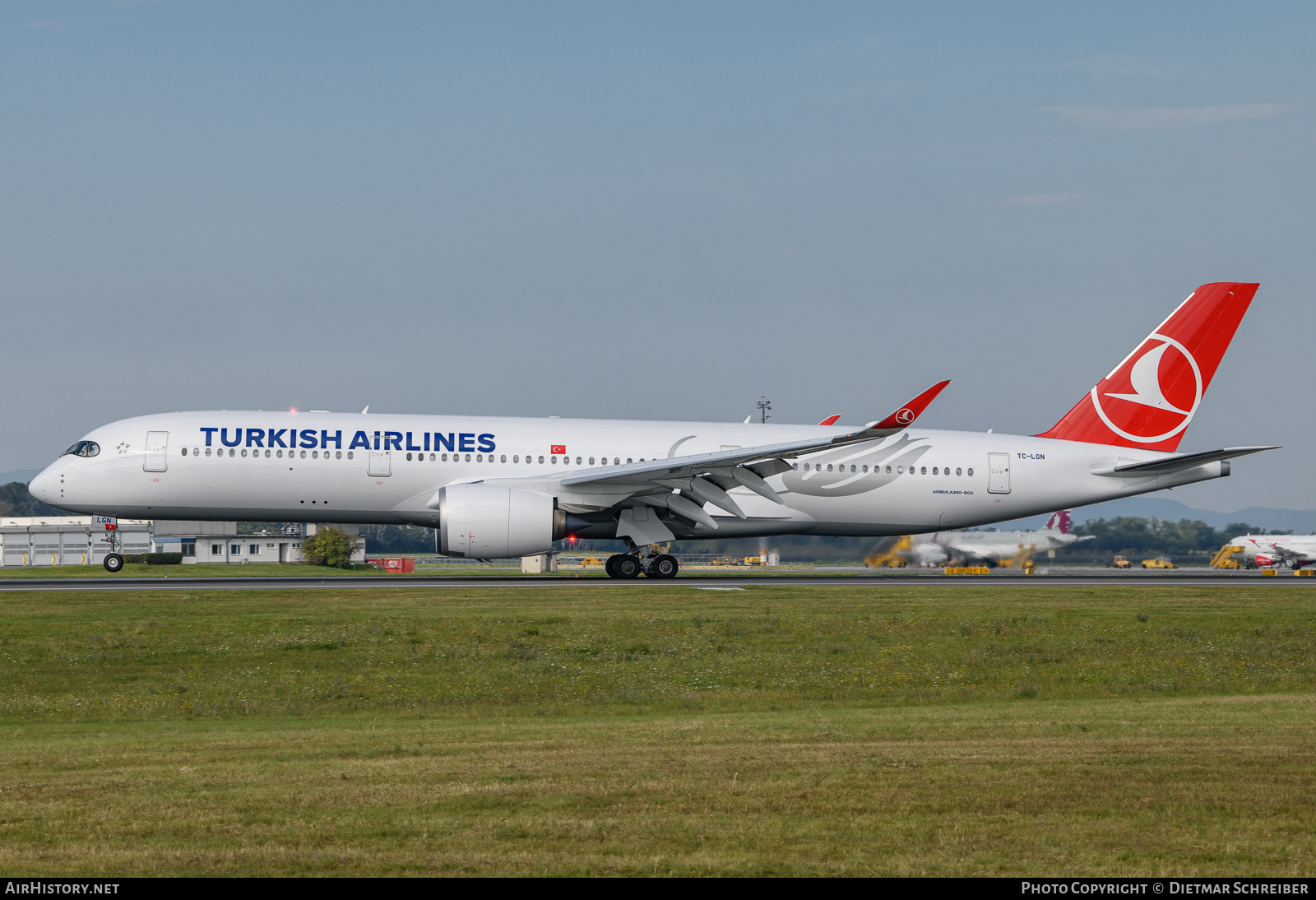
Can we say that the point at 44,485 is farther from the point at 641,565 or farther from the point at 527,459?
the point at 641,565

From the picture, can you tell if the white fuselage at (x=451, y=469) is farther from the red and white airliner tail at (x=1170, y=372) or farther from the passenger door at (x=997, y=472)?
the red and white airliner tail at (x=1170, y=372)

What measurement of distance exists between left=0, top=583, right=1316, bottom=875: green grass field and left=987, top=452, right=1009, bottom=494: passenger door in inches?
301

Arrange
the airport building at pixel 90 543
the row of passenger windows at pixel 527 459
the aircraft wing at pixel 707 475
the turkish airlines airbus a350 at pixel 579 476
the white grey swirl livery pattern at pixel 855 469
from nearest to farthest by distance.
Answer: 1. the aircraft wing at pixel 707 475
2. the turkish airlines airbus a350 at pixel 579 476
3. the row of passenger windows at pixel 527 459
4. the white grey swirl livery pattern at pixel 855 469
5. the airport building at pixel 90 543

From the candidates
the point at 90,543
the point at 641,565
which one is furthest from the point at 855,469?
the point at 90,543

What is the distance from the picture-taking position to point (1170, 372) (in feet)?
113

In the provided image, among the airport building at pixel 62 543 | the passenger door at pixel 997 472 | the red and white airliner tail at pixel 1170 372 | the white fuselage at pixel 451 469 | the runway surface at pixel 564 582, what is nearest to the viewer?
the runway surface at pixel 564 582

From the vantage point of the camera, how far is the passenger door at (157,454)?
29.8 meters

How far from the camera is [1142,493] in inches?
1339

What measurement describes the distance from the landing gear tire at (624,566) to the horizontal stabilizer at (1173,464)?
530 inches

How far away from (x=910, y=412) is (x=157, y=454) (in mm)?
18298

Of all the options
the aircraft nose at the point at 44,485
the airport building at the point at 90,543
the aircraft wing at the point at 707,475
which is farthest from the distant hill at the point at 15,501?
the aircraft wing at the point at 707,475

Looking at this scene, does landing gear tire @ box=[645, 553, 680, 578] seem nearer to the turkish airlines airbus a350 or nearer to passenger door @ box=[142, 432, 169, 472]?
the turkish airlines airbus a350

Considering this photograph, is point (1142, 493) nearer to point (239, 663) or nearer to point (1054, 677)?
point (1054, 677)

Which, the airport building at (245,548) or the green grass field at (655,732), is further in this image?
the airport building at (245,548)
